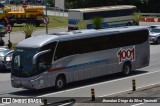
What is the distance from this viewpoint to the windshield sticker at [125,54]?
91.9 ft

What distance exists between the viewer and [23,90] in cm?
2452

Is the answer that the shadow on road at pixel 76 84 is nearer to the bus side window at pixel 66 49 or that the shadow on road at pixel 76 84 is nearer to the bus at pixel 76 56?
the bus at pixel 76 56

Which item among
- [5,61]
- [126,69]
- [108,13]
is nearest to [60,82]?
[126,69]

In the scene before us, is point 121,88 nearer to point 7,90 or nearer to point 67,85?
point 67,85

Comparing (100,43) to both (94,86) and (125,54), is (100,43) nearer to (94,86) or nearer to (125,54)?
(125,54)

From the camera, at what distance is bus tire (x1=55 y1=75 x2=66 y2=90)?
23891 millimetres

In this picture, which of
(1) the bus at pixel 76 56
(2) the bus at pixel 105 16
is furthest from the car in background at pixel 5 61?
(2) the bus at pixel 105 16

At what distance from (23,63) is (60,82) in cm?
222

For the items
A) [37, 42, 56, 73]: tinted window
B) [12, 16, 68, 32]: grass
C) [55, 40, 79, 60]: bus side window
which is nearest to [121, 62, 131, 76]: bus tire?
[55, 40, 79, 60]: bus side window

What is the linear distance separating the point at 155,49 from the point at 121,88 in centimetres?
2014

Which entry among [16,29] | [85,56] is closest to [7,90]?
[85,56]

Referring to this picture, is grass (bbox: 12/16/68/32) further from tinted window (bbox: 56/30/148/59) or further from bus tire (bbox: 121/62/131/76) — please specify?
bus tire (bbox: 121/62/131/76)

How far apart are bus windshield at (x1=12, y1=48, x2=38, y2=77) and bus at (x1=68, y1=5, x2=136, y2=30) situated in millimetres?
36285

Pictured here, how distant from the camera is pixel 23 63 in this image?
23.1 metres
